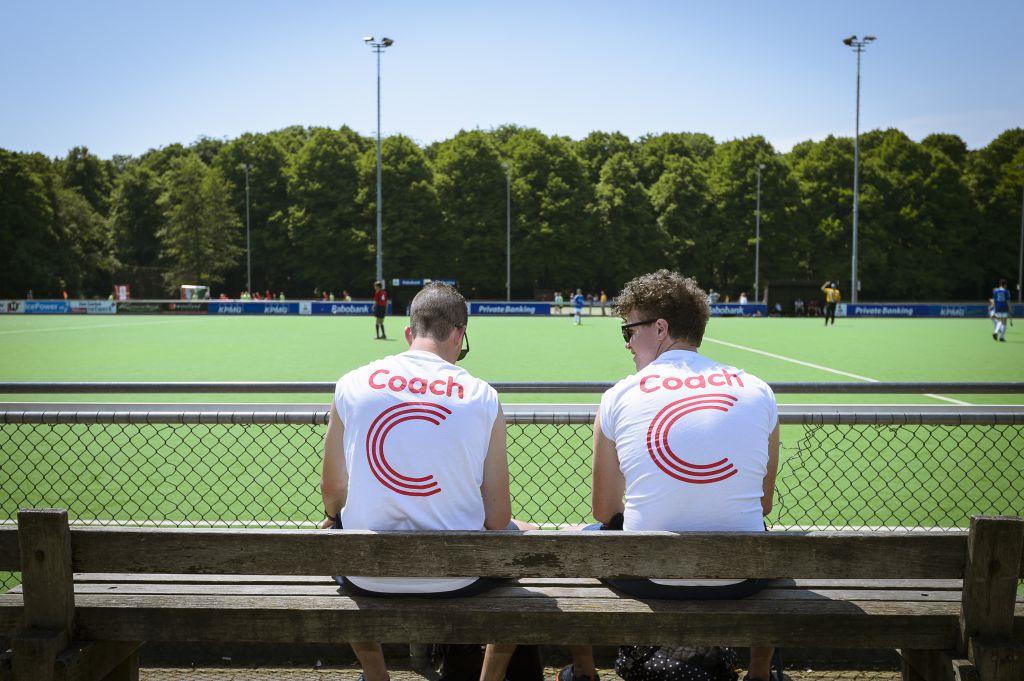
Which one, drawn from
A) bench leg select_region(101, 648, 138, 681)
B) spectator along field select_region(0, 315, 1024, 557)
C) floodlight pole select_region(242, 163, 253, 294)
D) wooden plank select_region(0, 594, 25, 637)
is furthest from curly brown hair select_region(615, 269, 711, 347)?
floodlight pole select_region(242, 163, 253, 294)

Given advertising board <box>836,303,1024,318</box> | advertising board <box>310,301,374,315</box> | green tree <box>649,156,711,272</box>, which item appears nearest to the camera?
advertising board <box>836,303,1024,318</box>

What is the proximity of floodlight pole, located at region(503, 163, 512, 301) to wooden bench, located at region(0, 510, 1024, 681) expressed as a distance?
66822mm

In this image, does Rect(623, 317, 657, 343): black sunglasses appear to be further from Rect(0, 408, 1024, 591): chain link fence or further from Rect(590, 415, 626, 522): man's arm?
Rect(0, 408, 1024, 591): chain link fence

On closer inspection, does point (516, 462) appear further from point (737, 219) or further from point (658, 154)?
point (658, 154)

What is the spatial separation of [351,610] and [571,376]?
1396 centimetres

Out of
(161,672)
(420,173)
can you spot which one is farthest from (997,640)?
(420,173)

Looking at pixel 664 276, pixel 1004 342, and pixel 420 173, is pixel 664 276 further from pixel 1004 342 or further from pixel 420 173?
pixel 420 173

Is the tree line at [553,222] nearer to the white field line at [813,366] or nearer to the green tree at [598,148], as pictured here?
the green tree at [598,148]

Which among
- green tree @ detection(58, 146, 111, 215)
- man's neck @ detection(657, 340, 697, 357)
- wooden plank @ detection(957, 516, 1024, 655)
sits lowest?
wooden plank @ detection(957, 516, 1024, 655)

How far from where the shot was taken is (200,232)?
75938mm

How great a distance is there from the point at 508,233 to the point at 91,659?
68761mm

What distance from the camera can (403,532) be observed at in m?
2.66

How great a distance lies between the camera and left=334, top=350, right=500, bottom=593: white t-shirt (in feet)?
9.52

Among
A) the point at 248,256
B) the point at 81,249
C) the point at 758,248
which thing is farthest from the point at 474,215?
the point at 81,249
